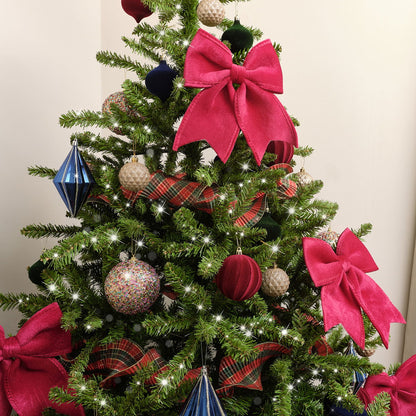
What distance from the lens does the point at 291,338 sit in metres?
0.60

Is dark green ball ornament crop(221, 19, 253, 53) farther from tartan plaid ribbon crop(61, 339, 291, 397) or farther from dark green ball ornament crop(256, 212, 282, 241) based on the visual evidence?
tartan plaid ribbon crop(61, 339, 291, 397)

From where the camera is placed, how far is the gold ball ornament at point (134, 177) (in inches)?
23.5

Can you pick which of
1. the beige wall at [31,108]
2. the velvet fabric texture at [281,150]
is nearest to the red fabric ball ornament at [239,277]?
the velvet fabric texture at [281,150]

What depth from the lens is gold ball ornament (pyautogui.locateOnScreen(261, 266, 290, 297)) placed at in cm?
62

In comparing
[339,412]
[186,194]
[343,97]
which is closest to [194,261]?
[186,194]

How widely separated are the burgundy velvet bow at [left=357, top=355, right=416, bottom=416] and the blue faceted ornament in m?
0.56

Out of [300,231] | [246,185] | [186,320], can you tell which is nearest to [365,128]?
[300,231]

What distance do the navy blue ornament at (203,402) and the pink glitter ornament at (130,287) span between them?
0.14 meters

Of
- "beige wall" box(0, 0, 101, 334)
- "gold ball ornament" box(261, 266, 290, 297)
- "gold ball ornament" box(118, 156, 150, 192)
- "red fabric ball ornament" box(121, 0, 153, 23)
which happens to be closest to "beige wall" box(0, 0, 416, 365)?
"beige wall" box(0, 0, 101, 334)

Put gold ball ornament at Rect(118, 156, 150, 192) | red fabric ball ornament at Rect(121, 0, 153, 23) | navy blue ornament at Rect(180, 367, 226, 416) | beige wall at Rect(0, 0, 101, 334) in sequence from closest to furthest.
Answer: navy blue ornament at Rect(180, 367, 226, 416) < gold ball ornament at Rect(118, 156, 150, 192) < red fabric ball ornament at Rect(121, 0, 153, 23) < beige wall at Rect(0, 0, 101, 334)

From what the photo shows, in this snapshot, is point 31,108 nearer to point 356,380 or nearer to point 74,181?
point 74,181

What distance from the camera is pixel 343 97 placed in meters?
1.15

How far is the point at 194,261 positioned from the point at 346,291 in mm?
234

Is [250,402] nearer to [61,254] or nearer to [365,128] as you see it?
[61,254]
